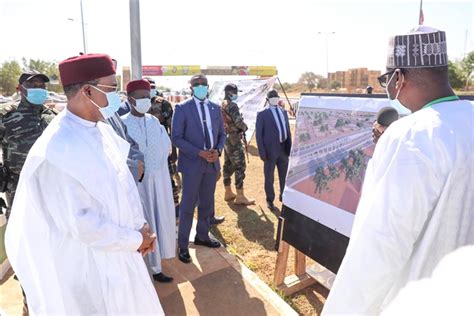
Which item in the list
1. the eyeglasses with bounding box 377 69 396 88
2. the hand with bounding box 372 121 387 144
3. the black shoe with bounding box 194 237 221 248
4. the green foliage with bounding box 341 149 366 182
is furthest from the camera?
the black shoe with bounding box 194 237 221 248

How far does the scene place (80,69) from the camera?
1994 mm

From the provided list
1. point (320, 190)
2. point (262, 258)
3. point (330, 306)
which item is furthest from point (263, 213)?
point (330, 306)

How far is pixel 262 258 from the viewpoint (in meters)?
4.11

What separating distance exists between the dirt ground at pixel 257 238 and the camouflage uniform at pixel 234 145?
0.54 metres

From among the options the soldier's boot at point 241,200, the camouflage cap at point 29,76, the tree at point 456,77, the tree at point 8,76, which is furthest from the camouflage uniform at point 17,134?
the tree at point 8,76

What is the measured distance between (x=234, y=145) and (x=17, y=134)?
3568mm

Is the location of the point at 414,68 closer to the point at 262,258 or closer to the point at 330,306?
the point at 330,306

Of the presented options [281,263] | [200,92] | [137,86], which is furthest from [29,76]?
[281,263]

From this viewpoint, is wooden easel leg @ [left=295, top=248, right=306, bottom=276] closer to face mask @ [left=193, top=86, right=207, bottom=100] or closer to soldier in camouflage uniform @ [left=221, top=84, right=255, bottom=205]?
face mask @ [left=193, top=86, right=207, bottom=100]

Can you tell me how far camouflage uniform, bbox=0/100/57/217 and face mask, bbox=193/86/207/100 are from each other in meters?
1.57

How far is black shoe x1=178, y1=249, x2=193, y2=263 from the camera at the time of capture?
387 cm

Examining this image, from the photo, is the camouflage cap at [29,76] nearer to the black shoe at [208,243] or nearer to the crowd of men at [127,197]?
the crowd of men at [127,197]

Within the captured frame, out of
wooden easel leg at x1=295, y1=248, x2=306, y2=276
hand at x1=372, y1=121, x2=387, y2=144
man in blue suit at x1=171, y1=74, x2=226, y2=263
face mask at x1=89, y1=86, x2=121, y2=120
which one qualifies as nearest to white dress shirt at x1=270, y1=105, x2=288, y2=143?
man in blue suit at x1=171, y1=74, x2=226, y2=263

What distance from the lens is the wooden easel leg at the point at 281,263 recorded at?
130 inches
